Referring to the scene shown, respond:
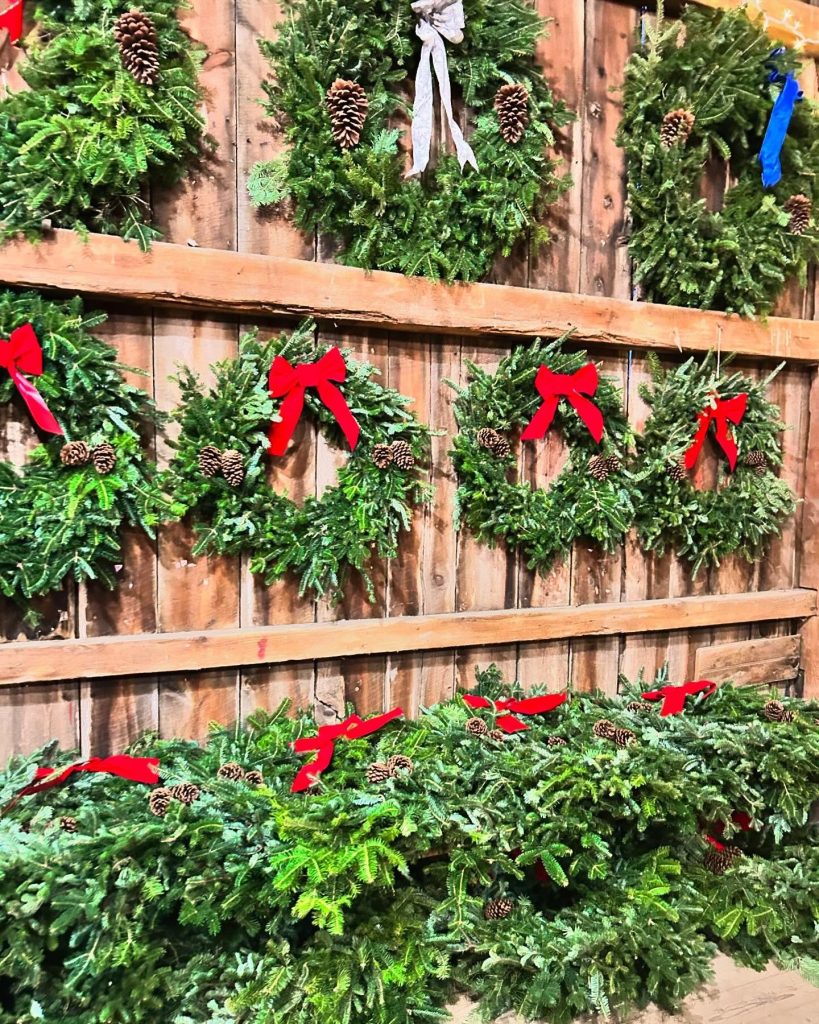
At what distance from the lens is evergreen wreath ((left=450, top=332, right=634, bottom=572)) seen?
1564 millimetres

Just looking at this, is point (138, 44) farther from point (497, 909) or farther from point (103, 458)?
point (497, 909)

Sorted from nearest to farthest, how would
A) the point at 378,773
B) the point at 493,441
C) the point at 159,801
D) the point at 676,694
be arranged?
the point at 159,801, the point at 378,773, the point at 493,441, the point at 676,694

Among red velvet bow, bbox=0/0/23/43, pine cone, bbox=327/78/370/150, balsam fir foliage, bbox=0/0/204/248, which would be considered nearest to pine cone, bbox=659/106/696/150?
pine cone, bbox=327/78/370/150

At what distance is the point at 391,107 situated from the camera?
4.75 feet

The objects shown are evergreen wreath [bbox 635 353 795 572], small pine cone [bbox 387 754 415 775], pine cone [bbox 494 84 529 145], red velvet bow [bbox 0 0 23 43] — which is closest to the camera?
red velvet bow [bbox 0 0 23 43]

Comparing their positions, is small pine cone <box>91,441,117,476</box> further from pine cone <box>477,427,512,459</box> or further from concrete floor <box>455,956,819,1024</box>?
concrete floor <box>455,956,819,1024</box>

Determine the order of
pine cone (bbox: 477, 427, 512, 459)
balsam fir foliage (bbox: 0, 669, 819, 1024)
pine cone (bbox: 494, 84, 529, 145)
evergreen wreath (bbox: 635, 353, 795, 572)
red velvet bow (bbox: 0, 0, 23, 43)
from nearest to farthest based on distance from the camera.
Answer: balsam fir foliage (bbox: 0, 669, 819, 1024)
red velvet bow (bbox: 0, 0, 23, 43)
pine cone (bbox: 494, 84, 529, 145)
pine cone (bbox: 477, 427, 512, 459)
evergreen wreath (bbox: 635, 353, 795, 572)

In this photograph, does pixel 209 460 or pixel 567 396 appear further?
pixel 567 396

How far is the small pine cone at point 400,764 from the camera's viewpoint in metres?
1.31

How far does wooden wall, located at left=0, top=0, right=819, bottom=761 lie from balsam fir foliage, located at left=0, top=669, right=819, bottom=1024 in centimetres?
9

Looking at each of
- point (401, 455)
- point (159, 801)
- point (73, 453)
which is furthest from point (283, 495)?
point (159, 801)

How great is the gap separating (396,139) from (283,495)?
2.52 feet

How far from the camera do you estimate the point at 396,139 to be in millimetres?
1428

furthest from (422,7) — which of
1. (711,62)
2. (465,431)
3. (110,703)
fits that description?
(110,703)
